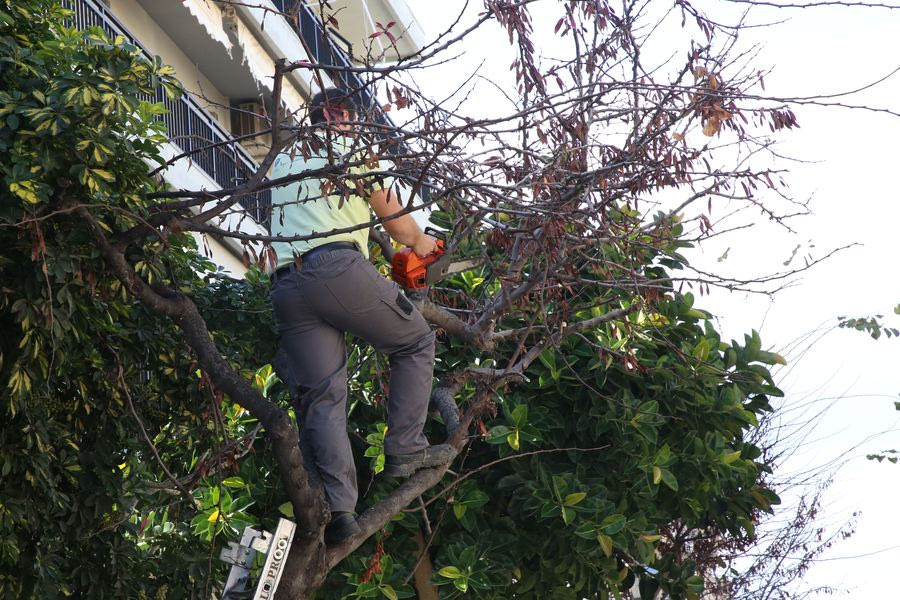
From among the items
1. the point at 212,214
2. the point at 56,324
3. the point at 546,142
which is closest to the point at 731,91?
the point at 546,142

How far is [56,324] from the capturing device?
4.40 metres

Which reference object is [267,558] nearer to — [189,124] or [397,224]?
[397,224]

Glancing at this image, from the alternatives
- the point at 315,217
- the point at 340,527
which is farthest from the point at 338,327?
the point at 340,527

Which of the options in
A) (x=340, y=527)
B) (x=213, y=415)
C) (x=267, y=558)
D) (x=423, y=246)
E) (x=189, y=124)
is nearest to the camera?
(x=267, y=558)

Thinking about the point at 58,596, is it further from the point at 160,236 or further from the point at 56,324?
the point at 160,236

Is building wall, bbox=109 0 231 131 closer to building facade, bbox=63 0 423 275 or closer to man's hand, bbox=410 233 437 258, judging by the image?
building facade, bbox=63 0 423 275

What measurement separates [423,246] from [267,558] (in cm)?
154

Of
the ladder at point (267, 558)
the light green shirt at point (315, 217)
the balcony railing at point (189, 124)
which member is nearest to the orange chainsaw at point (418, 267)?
the light green shirt at point (315, 217)

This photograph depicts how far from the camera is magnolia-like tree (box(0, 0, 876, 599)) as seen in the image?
14.6 feet

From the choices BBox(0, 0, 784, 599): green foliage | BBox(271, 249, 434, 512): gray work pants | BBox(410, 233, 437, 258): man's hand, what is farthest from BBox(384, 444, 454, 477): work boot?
BBox(410, 233, 437, 258): man's hand

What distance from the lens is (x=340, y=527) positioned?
504 centimetres

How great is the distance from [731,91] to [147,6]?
1233 cm

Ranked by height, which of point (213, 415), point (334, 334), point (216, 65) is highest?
point (216, 65)

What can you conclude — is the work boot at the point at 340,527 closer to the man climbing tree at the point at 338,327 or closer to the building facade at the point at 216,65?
the man climbing tree at the point at 338,327
